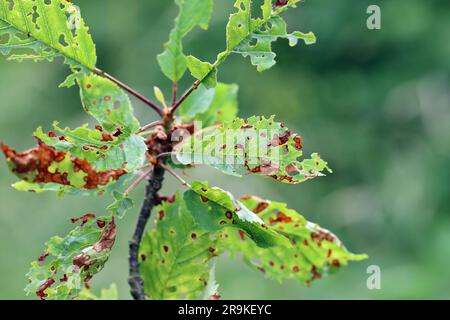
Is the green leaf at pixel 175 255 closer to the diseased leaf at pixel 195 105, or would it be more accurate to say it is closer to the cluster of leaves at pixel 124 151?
the cluster of leaves at pixel 124 151

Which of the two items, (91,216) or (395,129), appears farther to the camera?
(395,129)

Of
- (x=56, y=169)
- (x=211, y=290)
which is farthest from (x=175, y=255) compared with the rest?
(x=56, y=169)

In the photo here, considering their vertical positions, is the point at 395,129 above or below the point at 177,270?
above

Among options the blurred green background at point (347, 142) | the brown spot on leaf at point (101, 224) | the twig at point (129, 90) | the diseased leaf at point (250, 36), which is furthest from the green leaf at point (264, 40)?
the blurred green background at point (347, 142)

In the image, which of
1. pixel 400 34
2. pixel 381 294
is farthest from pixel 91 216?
pixel 400 34

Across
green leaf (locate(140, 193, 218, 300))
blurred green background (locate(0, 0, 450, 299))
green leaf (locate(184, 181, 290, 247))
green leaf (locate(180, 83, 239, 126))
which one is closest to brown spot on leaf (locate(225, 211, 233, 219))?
green leaf (locate(184, 181, 290, 247))

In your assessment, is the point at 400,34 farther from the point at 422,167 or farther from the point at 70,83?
the point at 70,83
